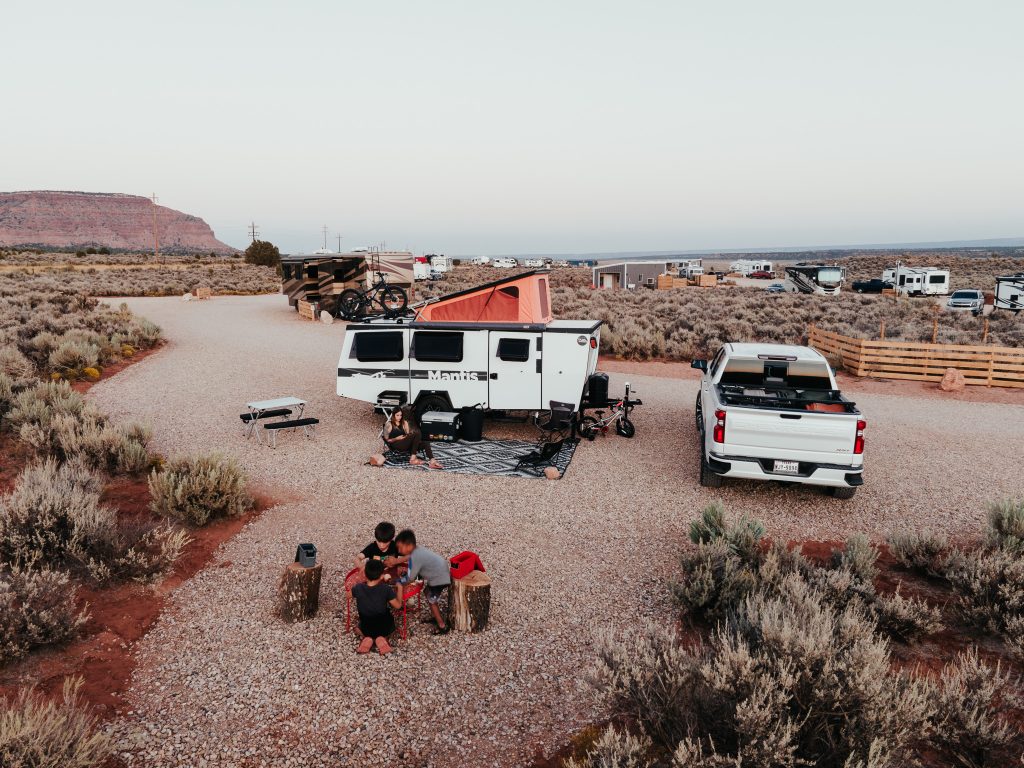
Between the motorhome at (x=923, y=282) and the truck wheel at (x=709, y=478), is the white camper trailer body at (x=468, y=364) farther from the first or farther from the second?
the motorhome at (x=923, y=282)

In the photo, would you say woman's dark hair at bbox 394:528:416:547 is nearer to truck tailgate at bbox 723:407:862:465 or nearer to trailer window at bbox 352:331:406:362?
truck tailgate at bbox 723:407:862:465

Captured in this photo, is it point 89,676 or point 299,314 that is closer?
point 89,676

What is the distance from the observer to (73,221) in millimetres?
180500

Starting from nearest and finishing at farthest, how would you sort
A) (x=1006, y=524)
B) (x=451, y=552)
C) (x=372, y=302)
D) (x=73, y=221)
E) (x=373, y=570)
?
(x=373, y=570), (x=1006, y=524), (x=451, y=552), (x=372, y=302), (x=73, y=221)

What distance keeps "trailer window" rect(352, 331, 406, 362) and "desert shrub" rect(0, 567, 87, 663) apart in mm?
6317

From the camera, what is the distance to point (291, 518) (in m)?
7.75

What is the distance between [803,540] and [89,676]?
7.15 metres

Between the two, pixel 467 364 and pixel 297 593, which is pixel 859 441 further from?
pixel 297 593

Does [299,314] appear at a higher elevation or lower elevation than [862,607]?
higher

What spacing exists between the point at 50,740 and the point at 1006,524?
8542 mm

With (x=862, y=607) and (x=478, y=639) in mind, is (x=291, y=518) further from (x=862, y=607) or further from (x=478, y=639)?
(x=862, y=607)

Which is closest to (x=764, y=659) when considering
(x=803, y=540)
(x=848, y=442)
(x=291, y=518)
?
(x=803, y=540)

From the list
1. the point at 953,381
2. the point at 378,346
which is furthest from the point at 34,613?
the point at 953,381

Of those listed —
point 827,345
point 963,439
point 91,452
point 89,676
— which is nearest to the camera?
point 89,676
